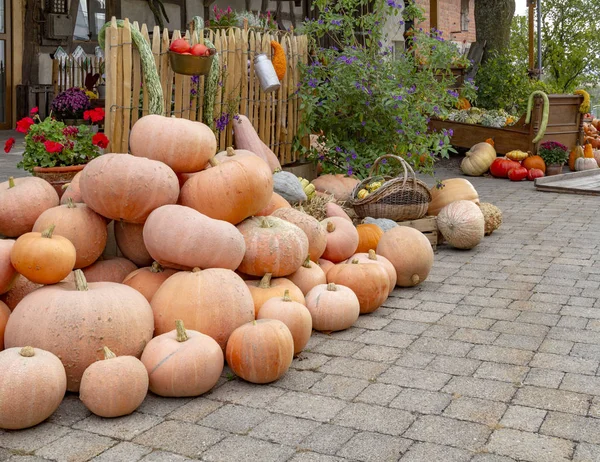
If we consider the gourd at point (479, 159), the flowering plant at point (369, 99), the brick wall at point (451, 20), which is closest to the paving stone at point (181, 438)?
the flowering plant at point (369, 99)

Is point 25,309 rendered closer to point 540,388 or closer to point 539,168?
point 540,388

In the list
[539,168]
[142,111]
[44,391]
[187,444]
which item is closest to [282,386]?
[187,444]

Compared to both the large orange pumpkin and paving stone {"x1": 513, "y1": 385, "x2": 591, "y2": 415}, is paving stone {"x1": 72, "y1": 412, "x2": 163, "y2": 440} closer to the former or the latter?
the large orange pumpkin

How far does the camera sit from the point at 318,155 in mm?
8141

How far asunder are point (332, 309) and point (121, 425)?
1555 mm

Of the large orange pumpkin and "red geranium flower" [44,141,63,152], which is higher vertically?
"red geranium flower" [44,141,63,152]

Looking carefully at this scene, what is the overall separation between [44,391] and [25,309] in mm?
563

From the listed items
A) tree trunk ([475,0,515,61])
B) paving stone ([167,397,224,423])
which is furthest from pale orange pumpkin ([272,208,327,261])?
tree trunk ([475,0,515,61])

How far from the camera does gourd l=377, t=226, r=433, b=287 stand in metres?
5.50

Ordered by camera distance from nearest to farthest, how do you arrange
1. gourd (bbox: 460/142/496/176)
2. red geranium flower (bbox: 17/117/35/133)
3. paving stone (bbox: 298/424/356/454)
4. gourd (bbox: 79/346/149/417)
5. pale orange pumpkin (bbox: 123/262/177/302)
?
paving stone (bbox: 298/424/356/454), gourd (bbox: 79/346/149/417), pale orange pumpkin (bbox: 123/262/177/302), red geranium flower (bbox: 17/117/35/133), gourd (bbox: 460/142/496/176)

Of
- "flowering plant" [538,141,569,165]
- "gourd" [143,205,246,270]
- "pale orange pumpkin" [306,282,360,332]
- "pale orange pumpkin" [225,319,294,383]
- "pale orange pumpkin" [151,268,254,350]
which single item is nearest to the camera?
"pale orange pumpkin" [225,319,294,383]

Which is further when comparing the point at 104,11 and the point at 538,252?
the point at 104,11

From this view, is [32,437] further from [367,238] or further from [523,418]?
[367,238]

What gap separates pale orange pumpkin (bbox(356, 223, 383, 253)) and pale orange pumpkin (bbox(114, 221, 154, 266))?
1849mm
